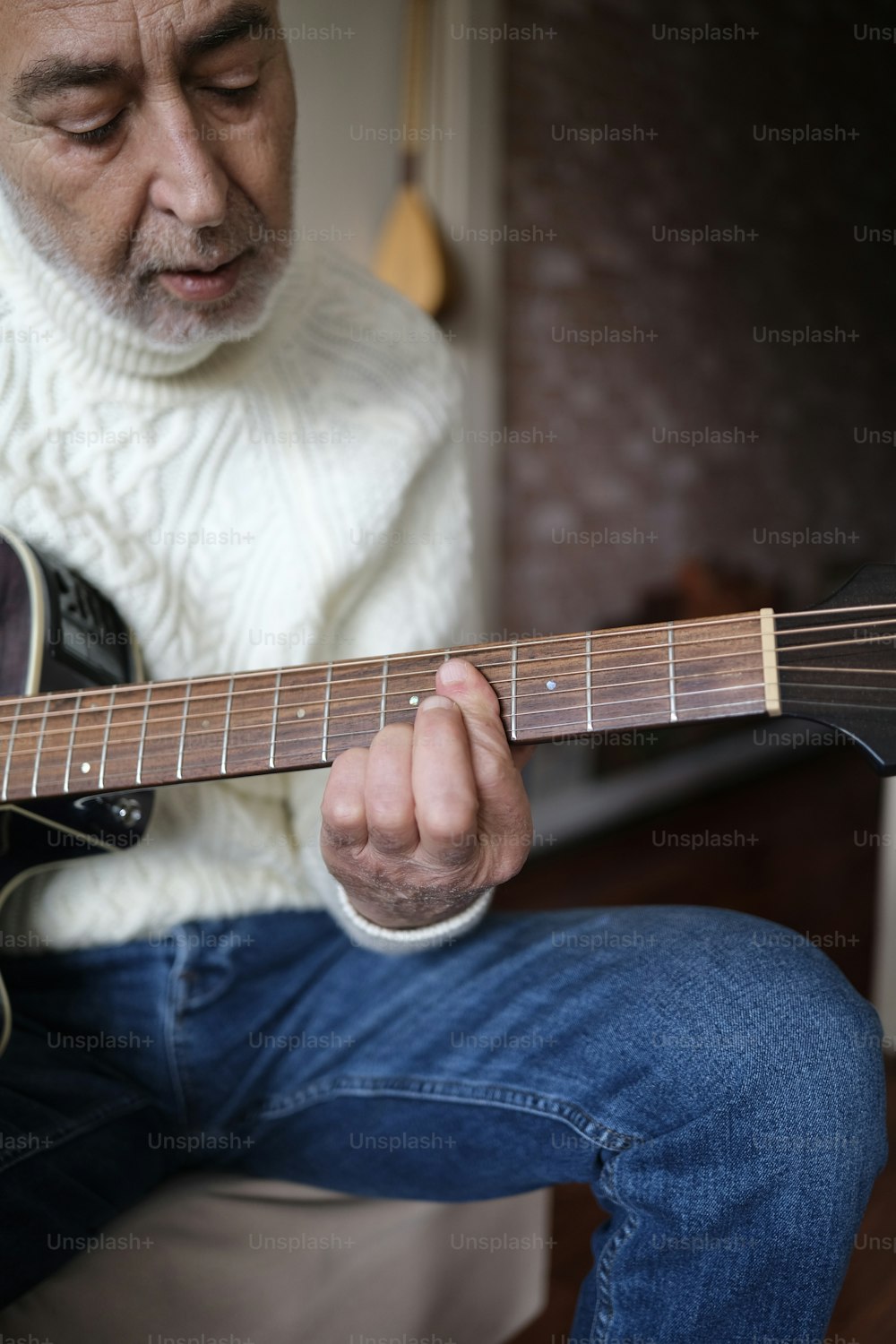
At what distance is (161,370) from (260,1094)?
60 cm

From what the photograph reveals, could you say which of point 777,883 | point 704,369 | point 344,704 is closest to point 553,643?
point 344,704

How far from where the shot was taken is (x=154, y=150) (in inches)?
31.3

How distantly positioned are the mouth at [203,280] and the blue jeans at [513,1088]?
505 mm

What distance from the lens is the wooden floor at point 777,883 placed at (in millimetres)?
1277

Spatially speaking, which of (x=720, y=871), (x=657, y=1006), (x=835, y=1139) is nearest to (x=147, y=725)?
(x=657, y=1006)

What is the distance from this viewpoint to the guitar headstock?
2.02ft

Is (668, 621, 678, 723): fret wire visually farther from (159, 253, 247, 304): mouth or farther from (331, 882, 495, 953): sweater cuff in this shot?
(159, 253, 247, 304): mouth

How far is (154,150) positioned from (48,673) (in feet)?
1.30

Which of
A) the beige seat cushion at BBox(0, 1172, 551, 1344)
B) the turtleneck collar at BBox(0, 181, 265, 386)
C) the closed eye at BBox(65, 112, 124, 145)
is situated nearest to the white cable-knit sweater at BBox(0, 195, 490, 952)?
the turtleneck collar at BBox(0, 181, 265, 386)

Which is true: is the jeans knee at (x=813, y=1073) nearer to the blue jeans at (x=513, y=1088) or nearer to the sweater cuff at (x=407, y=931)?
the blue jeans at (x=513, y=1088)

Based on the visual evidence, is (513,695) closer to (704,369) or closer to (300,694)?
(300,694)

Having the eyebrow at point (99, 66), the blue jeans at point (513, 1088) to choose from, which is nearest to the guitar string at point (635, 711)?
the blue jeans at point (513, 1088)

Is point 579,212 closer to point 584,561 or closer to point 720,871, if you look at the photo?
point 584,561

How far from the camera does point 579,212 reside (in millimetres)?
2799
